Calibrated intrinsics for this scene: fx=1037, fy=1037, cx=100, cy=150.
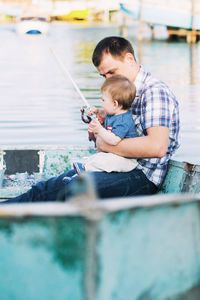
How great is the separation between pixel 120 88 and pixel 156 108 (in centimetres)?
27

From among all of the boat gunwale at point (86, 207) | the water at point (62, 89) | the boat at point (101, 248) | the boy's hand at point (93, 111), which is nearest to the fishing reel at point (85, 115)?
the boy's hand at point (93, 111)

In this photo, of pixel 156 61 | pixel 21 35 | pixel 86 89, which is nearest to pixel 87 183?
pixel 86 89

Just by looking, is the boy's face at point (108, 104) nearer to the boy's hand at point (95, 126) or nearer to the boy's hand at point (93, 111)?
the boy's hand at point (95, 126)

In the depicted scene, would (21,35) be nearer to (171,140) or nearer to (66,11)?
(66,11)

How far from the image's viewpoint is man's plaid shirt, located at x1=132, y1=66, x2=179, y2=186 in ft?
19.2

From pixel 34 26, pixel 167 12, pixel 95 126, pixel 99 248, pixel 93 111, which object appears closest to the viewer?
pixel 99 248

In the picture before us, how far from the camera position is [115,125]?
19.3ft

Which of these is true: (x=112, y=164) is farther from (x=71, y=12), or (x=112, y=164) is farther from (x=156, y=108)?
(x=71, y=12)

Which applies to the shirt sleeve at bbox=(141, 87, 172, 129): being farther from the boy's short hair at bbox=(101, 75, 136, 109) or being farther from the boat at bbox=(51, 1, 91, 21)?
the boat at bbox=(51, 1, 91, 21)

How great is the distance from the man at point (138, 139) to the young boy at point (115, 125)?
0.04m

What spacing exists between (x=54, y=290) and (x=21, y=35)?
46.7m

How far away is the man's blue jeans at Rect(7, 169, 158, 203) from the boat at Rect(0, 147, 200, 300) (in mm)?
1239

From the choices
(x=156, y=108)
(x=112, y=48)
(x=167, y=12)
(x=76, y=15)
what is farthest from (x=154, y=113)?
(x=76, y=15)

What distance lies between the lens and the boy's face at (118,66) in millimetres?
5875
